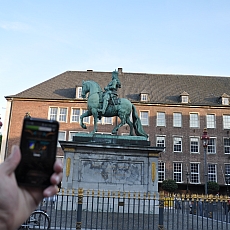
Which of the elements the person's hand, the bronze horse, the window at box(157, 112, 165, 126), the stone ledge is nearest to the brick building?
the window at box(157, 112, 165, 126)

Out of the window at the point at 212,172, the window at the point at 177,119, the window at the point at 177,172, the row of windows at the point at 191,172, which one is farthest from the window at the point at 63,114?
the window at the point at 212,172

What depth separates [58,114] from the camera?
135 ft

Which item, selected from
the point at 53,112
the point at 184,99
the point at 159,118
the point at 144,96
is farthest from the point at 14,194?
the point at 184,99

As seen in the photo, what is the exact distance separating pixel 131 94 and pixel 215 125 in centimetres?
1299

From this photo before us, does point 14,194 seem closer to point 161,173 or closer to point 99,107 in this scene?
point 99,107

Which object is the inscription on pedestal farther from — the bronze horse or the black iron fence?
the bronze horse

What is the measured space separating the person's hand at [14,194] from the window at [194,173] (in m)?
39.0

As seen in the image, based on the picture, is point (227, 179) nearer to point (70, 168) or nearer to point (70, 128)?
point (70, 128)

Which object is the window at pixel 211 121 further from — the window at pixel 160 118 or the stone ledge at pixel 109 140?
the stone ledge at pixel 109 140

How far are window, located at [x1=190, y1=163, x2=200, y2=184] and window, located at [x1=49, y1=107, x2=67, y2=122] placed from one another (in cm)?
1873

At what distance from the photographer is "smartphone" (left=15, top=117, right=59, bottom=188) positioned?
1778 millimetres

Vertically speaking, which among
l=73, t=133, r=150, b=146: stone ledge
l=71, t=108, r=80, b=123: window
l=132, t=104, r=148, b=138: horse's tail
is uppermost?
l=71, t=108, r=80, b=123: window

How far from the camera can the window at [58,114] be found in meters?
41.1

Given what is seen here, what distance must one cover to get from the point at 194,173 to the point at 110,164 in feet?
90.4
